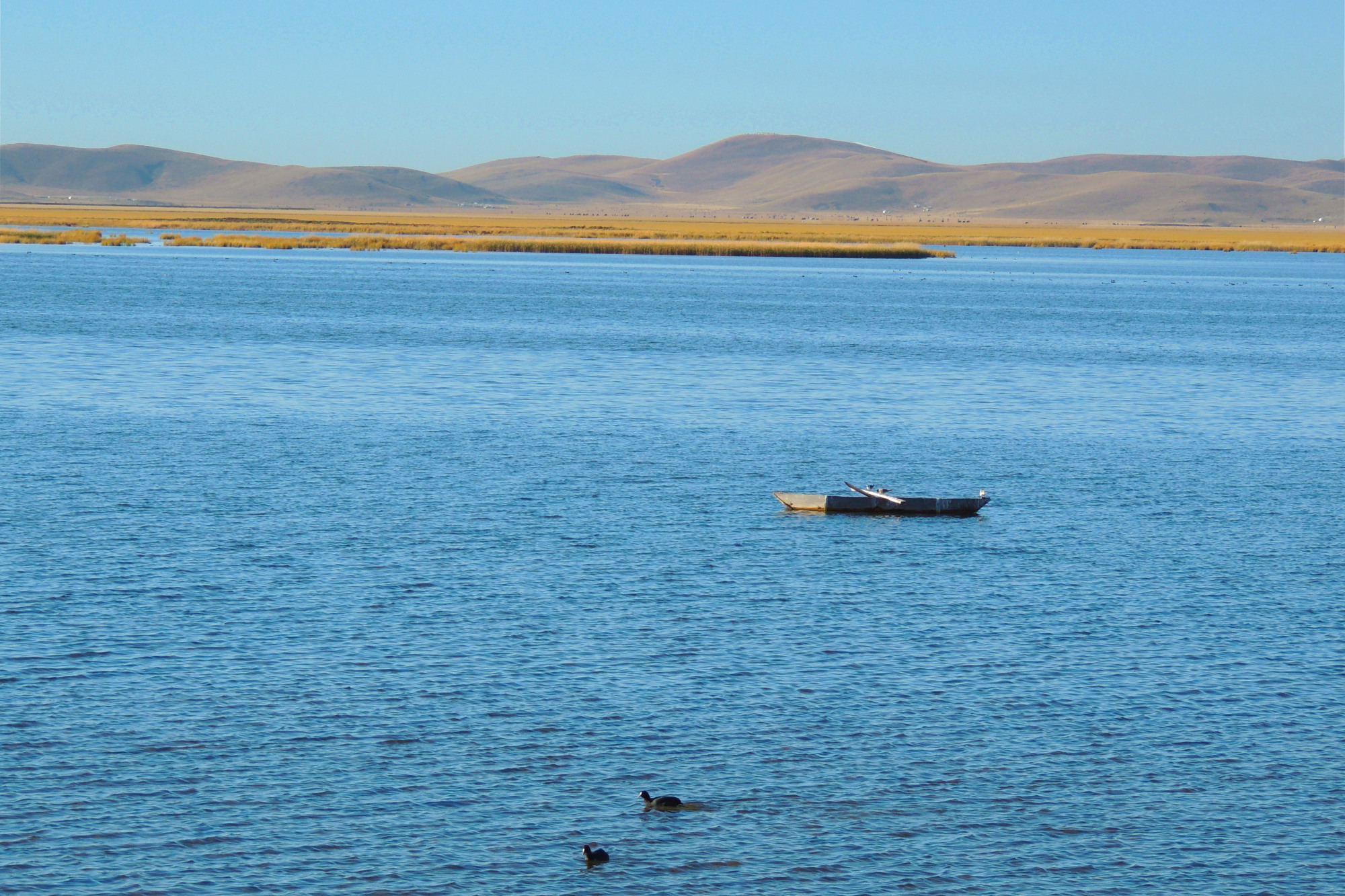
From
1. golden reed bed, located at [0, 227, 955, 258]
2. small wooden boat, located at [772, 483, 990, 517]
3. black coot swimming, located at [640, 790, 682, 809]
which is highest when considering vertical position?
golden reed bed, located at [0, 227, 955, 258]

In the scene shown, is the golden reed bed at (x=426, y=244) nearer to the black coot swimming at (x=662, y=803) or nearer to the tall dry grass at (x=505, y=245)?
the tall dry grass at (x=505, y=245)

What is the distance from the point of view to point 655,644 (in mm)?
22797

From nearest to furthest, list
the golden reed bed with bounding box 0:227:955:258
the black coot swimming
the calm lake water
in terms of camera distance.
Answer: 1. the calm lake water
2. the black coot swimming
3. the golden reed bed with bounding box 0:227:955:258

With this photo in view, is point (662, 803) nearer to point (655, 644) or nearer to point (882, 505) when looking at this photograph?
point (655, 644)

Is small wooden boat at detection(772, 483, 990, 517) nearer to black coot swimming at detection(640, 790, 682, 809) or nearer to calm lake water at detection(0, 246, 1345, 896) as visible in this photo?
calm lake water at detection(0, 246, 1345, 896)


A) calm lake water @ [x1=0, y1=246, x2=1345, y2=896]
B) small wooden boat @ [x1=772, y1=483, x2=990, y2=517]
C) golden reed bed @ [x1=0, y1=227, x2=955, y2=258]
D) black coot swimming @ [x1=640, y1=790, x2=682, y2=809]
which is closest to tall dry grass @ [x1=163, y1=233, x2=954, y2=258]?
golden reed bed @ [x1=0, y1=227, x2=955, y2=258]

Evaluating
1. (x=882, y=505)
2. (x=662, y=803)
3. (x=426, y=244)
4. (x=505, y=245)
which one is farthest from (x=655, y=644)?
(x=505, y=245)

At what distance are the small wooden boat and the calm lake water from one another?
1.02 feet

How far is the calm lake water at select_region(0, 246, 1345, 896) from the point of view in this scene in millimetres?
15969

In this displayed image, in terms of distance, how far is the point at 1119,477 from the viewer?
40.3 m

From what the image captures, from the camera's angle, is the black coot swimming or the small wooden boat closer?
the black coot swimming

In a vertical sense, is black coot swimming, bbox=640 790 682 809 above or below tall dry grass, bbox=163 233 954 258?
below

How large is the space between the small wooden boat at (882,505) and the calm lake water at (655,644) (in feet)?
1.02

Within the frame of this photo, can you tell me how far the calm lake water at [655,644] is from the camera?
52.4 feet
